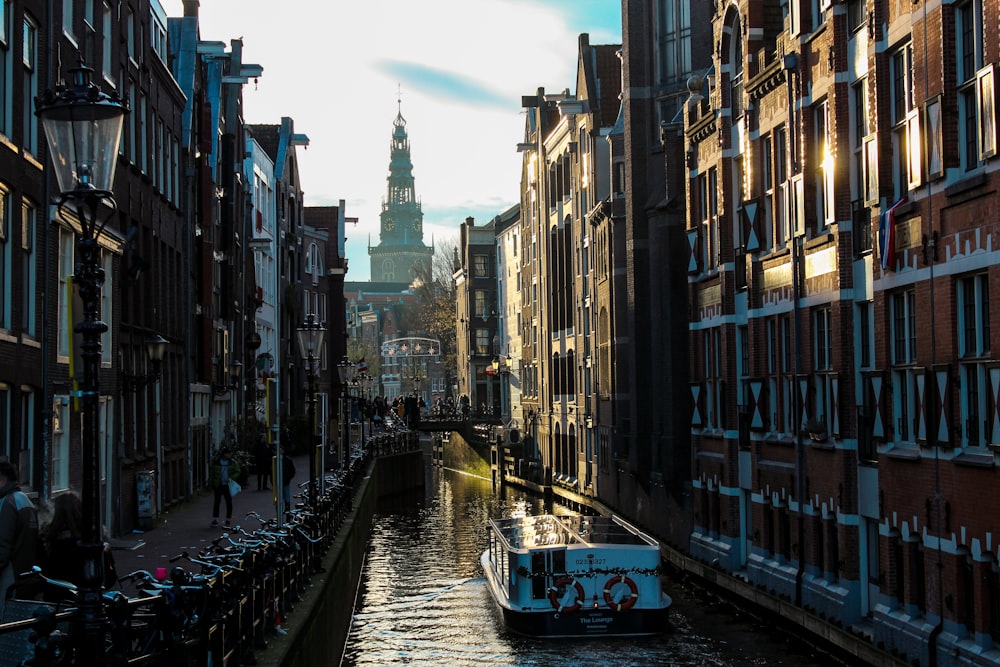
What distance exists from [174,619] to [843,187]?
51.5ft

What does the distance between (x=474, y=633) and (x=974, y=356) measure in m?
13.6

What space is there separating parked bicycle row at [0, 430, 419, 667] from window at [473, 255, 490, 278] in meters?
85.4

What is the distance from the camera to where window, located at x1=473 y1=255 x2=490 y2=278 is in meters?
105

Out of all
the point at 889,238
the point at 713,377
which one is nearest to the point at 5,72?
the point at 889,238

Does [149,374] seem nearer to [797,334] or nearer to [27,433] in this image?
[27,433]

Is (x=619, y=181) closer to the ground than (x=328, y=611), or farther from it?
farther from it

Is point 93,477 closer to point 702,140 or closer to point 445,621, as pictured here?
point 445,621

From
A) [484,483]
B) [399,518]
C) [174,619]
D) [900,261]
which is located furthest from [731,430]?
[484,483]

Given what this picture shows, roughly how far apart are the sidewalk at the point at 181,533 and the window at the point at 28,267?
12.9 feet

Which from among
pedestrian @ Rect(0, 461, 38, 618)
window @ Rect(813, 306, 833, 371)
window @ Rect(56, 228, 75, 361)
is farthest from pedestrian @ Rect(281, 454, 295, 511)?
pedestrian @ Rect(0, 461, 38, 618)

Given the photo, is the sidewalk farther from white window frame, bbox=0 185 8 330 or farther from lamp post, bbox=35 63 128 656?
lamp post, bbox=35 63 128 656

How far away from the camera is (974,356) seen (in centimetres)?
1744

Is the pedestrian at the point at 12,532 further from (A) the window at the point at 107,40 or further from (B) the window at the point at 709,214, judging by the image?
(B) the window at the point at 709,214

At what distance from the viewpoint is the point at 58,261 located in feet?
69.9
